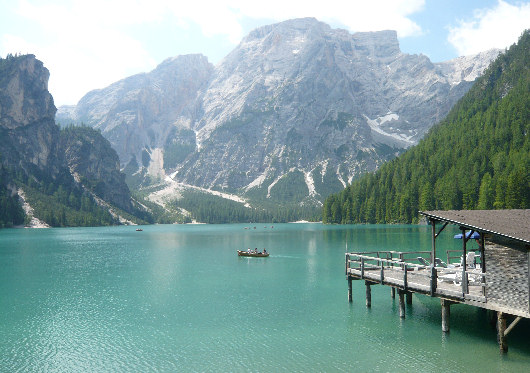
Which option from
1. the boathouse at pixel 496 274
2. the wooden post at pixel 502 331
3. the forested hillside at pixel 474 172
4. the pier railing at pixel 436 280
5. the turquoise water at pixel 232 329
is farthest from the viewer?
the forested hillside at pixel 474 172

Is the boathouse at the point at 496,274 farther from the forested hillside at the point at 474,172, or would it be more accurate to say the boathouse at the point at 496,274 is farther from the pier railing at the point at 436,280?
the forested hillside at the point at 474,172

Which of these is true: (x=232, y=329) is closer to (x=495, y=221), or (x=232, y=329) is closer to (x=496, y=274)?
(x=496, y=274)

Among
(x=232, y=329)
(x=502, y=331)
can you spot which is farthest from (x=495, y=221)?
(x=232, y=329)

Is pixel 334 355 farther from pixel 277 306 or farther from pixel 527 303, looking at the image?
pixel 277 306

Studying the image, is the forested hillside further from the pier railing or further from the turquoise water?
the pier railing

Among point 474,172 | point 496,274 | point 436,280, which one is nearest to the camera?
point 496,274

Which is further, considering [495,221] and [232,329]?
[232,329]

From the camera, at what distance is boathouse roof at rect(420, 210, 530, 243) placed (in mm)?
24078

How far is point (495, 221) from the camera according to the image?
2698cm

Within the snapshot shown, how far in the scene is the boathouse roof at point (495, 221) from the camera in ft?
79.0

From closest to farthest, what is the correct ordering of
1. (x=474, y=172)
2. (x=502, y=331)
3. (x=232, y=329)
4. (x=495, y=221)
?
(x=502, y=331), (x=495, y=221), (x=232, y=329), (x=474, y=172)

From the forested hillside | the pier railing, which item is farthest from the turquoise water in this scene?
the forested hillside

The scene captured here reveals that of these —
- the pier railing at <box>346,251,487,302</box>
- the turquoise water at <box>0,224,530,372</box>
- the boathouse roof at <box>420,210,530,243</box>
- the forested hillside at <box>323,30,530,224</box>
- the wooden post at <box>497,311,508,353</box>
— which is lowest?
the turquoise water at <box>0,224,530,372</box>

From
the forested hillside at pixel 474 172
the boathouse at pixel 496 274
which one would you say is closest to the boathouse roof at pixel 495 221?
the boathouse at pixel 496 274
